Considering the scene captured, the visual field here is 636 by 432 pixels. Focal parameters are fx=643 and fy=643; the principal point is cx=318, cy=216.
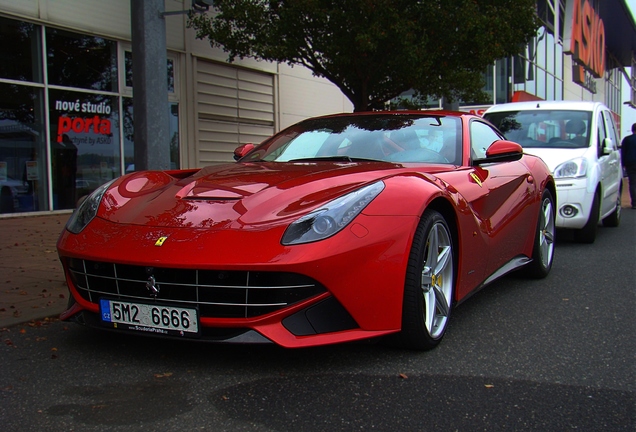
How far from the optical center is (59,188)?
1095cm

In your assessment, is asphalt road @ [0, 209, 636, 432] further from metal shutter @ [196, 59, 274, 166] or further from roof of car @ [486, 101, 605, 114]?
metal shutter @ [196, 59, 274, 166]

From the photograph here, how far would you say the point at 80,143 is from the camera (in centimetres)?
1127

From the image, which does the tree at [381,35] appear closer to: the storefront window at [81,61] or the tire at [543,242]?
the storefront window at [81,61]

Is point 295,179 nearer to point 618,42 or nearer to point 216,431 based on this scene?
point 216,431

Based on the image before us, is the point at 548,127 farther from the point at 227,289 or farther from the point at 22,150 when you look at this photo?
the point at 22,150

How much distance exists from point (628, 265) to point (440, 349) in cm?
351

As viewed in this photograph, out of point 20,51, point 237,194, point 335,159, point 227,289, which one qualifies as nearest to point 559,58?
point 20,51

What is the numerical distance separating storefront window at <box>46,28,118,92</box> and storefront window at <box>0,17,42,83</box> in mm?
217

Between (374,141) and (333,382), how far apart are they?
1831 mm

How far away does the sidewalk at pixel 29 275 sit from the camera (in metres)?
4.12

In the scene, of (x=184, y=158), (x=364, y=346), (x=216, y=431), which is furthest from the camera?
(x=184, y=158)

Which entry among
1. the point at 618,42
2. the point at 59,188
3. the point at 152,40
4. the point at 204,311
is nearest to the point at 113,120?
the point at 59,188

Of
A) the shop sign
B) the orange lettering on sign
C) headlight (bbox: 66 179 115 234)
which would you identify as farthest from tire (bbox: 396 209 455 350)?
the orange lettering on sign

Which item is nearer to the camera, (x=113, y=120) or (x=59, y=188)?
(x=59, y=188)
